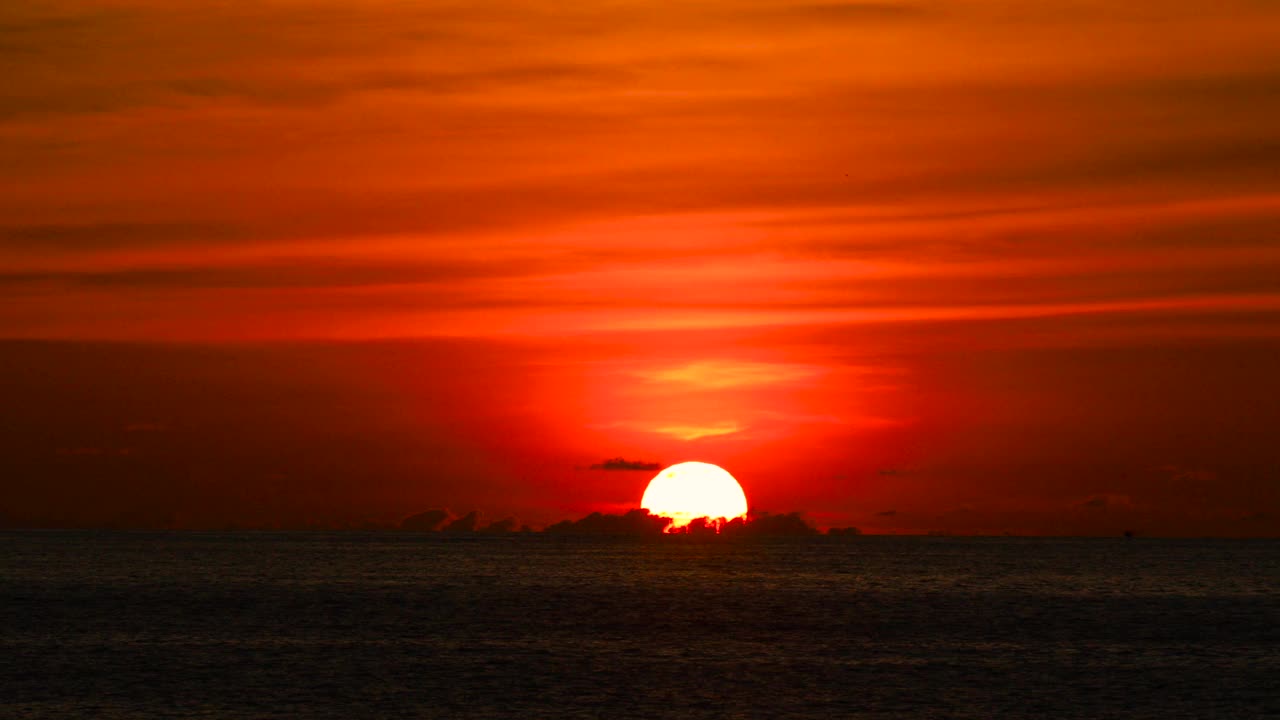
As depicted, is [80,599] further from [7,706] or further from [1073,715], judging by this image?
[1073,715]

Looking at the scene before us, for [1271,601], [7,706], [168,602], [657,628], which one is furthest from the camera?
[1271,601]

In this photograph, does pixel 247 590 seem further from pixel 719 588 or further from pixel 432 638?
pixel 432 638

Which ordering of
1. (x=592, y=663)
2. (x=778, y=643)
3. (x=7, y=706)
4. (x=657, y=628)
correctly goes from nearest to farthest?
(x=7, y=706) → (x=592, y=663) → (x=778, y=643) → (x=657, y=628)

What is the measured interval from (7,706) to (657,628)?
5423 centimetres

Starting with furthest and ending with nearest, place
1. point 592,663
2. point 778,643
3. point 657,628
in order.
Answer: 1. point 657,628
2. point 778,643
3. point 592,663

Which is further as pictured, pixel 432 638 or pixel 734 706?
pixel 432 638

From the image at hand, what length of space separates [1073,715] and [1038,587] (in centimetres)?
13278

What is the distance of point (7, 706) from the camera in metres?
63.2

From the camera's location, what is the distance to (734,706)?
65.9 metres

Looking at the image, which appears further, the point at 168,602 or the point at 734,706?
the point at 168,602

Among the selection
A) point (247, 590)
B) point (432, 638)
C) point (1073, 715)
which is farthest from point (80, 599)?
point (1073, 715)

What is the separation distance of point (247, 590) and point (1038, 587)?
100191 millimetres

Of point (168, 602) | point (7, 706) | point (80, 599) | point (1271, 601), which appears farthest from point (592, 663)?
point (1271, 601)

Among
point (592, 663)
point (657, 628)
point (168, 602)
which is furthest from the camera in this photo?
point (168, 602)
